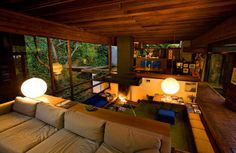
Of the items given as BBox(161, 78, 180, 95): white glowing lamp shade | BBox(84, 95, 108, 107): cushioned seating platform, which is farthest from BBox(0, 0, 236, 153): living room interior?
BBox(84, 95, 108, 107): cushioned seating platform

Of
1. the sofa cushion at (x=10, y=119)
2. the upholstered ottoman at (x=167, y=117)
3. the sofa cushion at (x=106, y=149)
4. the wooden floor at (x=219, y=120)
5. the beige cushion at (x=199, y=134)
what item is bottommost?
the upholstered ottoman at (x=167, y=117)

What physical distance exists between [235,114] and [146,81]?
462 cm

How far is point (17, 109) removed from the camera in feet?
9.74

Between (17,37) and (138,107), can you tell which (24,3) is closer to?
(17,37)

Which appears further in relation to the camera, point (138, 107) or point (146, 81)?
point (146, 81)

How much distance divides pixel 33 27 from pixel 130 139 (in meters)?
3.15

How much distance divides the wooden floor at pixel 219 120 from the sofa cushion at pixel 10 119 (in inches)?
162

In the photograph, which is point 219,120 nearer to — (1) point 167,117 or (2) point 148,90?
(1) point 167,117

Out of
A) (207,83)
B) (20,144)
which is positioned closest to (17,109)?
(20,144)

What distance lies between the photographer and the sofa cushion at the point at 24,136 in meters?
1.99

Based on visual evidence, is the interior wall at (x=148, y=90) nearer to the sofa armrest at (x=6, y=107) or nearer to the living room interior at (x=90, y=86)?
the living room interior at (x=90, y=86)

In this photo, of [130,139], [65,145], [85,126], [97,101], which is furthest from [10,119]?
[97,101]

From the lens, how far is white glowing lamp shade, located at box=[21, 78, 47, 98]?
2.89m

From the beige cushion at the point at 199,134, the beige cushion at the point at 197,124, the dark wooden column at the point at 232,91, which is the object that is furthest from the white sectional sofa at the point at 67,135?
the dark wooden column at the point at 232,91
